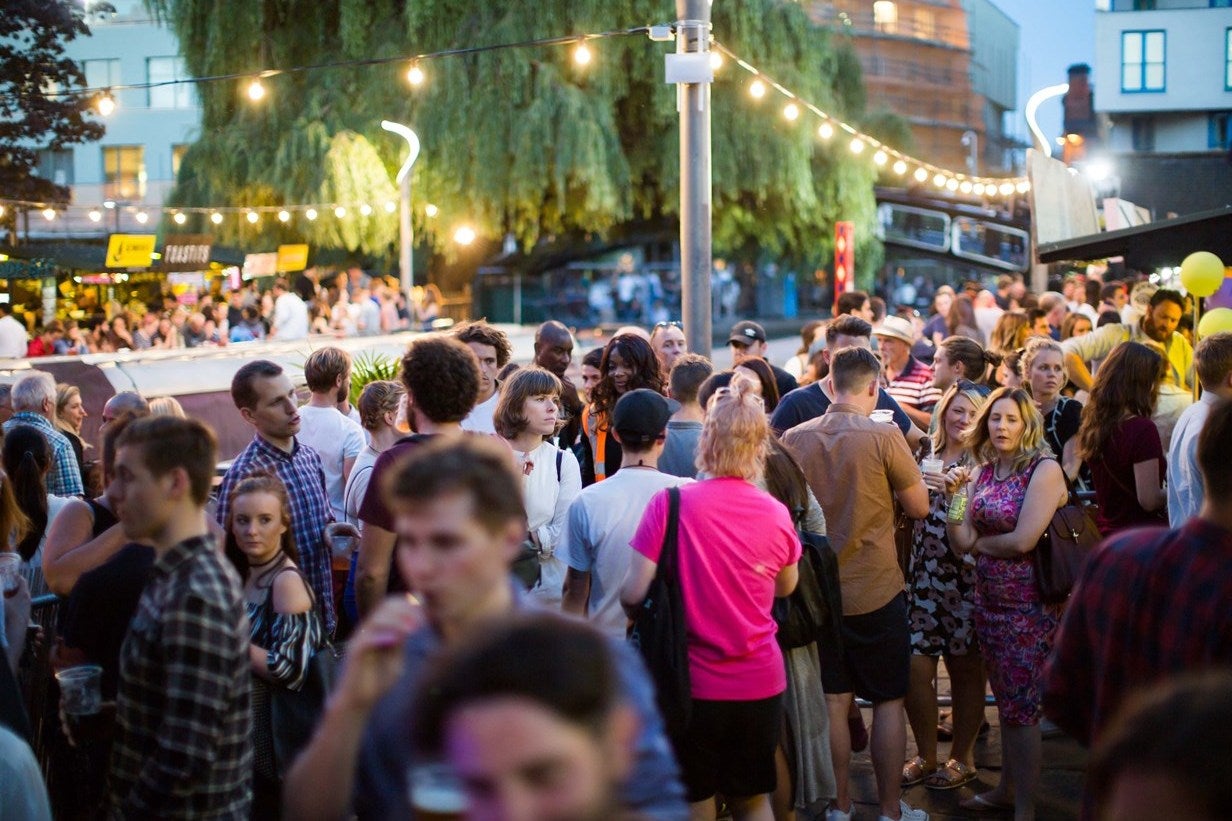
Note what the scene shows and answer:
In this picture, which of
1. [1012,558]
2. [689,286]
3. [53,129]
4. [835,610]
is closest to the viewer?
[835,610]

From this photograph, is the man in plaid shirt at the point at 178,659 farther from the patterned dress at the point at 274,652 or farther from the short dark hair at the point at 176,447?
the patterned dress at the point at 274,652

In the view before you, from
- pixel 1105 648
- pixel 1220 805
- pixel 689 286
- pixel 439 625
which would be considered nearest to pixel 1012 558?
pixel 1105 648

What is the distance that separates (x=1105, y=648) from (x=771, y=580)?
1.67m

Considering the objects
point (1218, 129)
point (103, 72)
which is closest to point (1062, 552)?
point (1218, 129)

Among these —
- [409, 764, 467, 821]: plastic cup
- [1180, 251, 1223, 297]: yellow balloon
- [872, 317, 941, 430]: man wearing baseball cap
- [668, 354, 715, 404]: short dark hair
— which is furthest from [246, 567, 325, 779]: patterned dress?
[1180, 251, 1223, 297]: yellow balloon

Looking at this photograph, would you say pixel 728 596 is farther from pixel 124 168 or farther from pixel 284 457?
pixel 124 168

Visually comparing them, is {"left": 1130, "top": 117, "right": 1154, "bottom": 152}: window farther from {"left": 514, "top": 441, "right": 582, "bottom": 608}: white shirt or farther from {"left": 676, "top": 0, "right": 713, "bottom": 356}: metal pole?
{"left": 514, "top": 441, "right": 582, "bottom": 608}: white shirt

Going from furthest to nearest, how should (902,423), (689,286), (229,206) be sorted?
(229,206) < (689,286) < (902,423)

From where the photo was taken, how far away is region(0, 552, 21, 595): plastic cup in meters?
4.73

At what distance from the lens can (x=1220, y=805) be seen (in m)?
1.65

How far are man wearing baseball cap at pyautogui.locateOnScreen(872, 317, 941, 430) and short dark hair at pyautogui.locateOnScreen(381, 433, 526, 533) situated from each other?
6974 millimetres

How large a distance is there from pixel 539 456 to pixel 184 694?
275 cm

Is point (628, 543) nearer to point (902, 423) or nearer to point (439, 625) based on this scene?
point (439, 625)

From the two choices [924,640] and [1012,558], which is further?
[924,640]
